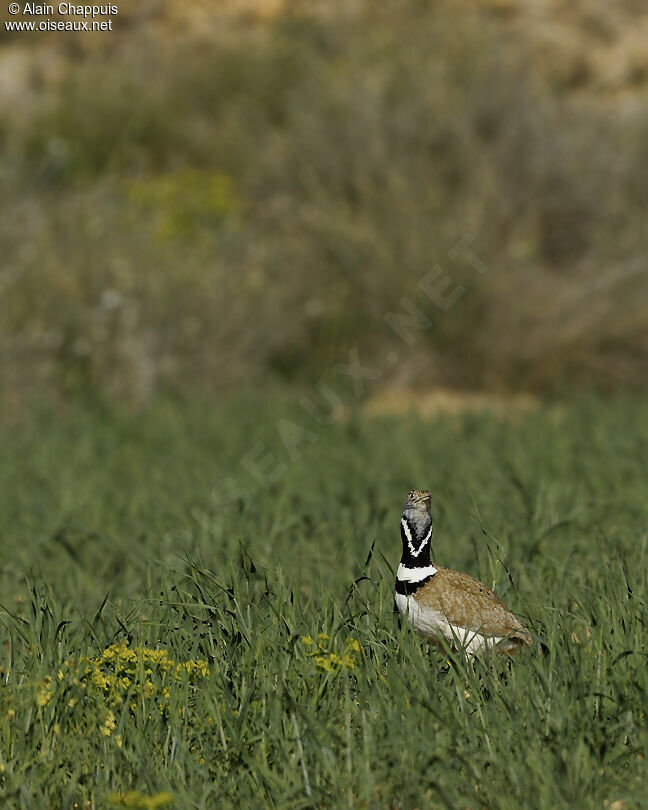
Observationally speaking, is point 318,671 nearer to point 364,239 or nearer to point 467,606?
point 467,606

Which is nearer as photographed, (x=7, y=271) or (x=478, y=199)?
(x=7, y=271)

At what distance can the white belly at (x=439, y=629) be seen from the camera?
353 centimetres

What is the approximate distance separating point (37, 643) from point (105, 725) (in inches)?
20.2

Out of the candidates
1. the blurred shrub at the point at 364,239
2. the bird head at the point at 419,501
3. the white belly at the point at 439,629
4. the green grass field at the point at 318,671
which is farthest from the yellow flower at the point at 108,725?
the blurred shrub at the point at 364,239

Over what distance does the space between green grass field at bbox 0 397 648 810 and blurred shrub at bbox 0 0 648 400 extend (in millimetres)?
4810

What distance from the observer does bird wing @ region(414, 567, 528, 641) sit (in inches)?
139

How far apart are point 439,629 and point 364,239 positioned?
8190 millimetres

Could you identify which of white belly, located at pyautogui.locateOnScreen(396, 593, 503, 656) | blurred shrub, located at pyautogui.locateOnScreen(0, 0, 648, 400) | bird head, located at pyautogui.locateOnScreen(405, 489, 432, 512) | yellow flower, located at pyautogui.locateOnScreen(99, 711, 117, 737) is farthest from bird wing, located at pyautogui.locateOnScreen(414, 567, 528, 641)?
blurred shrub, located at pyautogui.locateOnScreen(0, 0, 648, 400)

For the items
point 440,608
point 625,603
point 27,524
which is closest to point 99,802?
point 440,608

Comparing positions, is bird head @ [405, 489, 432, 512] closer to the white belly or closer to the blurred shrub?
the white belly

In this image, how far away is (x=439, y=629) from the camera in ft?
11.5

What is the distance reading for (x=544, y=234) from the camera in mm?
12672

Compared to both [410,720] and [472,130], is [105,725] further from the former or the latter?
[472,130]

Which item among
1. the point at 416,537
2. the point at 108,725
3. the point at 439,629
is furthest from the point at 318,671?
the point at 108,725
